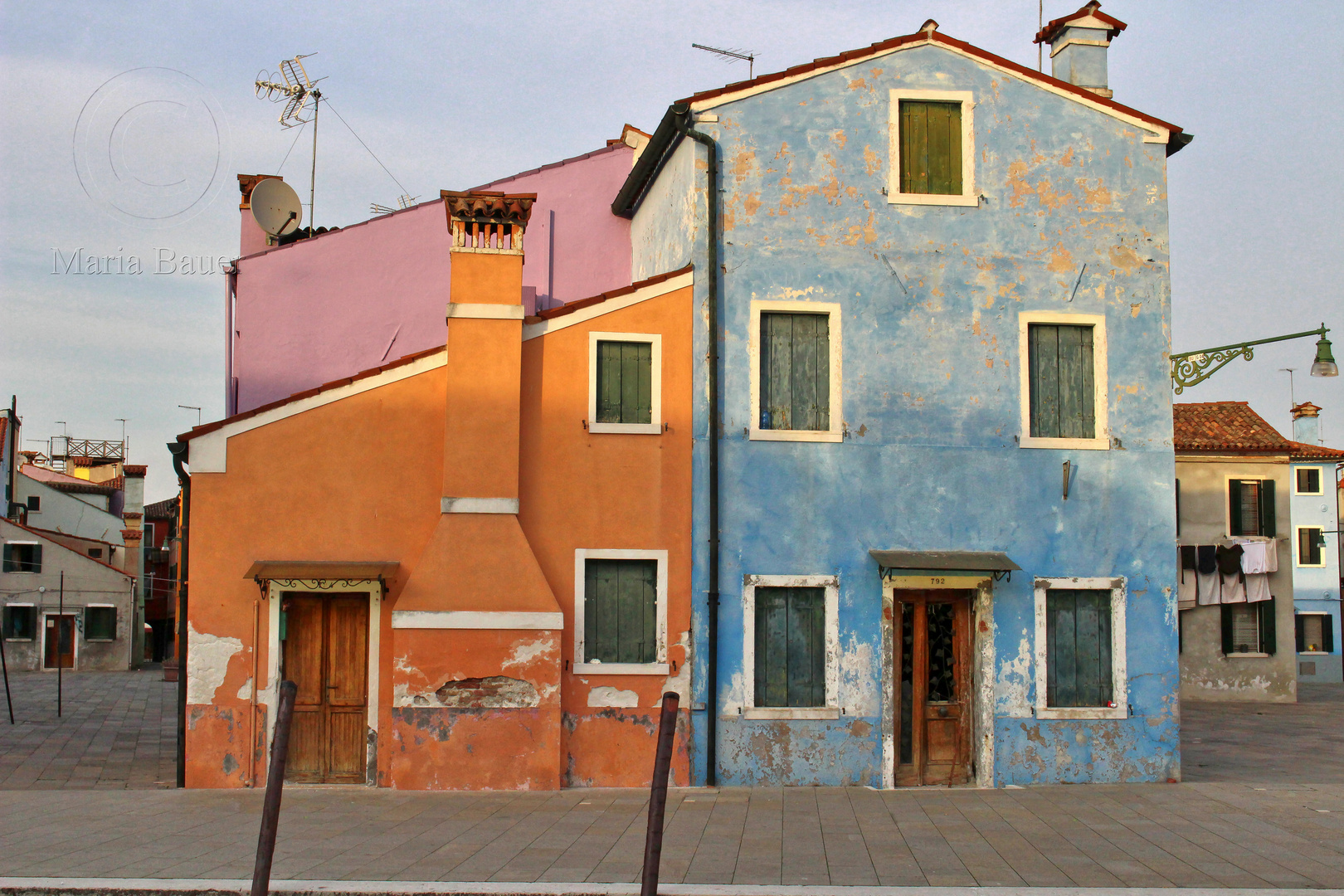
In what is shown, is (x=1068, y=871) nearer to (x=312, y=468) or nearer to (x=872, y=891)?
(x=872, y=891)

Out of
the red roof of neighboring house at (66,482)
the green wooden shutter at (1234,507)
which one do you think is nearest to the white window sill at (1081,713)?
the green wooden shutter at (1234,507)

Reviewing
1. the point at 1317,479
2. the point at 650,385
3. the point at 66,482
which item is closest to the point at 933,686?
the point at 650,385

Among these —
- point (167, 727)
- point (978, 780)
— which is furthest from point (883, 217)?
point (167, 727)

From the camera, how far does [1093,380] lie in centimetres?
1322

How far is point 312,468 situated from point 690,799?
5.35m

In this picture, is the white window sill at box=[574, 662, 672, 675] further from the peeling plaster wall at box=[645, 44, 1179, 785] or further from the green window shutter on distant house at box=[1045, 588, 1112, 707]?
the green window shutter on distant house at box=[1045, 588, 1112, 707]

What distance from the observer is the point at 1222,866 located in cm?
861

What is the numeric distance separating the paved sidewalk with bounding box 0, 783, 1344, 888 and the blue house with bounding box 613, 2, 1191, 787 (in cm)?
83

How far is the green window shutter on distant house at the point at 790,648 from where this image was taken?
1248 centimetres

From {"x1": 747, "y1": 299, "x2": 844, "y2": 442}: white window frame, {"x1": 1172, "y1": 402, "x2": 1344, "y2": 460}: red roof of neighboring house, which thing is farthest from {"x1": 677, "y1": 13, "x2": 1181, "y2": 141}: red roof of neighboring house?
{"x1": 1172, "y1": 402, "x2": 1344, "y2": 460}: red roof of neighboring house

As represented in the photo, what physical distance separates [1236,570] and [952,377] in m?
17.1

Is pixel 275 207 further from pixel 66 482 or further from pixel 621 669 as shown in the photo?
pixel 66 482

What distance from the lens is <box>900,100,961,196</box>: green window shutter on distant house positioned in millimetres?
13211

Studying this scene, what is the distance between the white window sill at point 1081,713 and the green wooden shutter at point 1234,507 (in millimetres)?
16357
